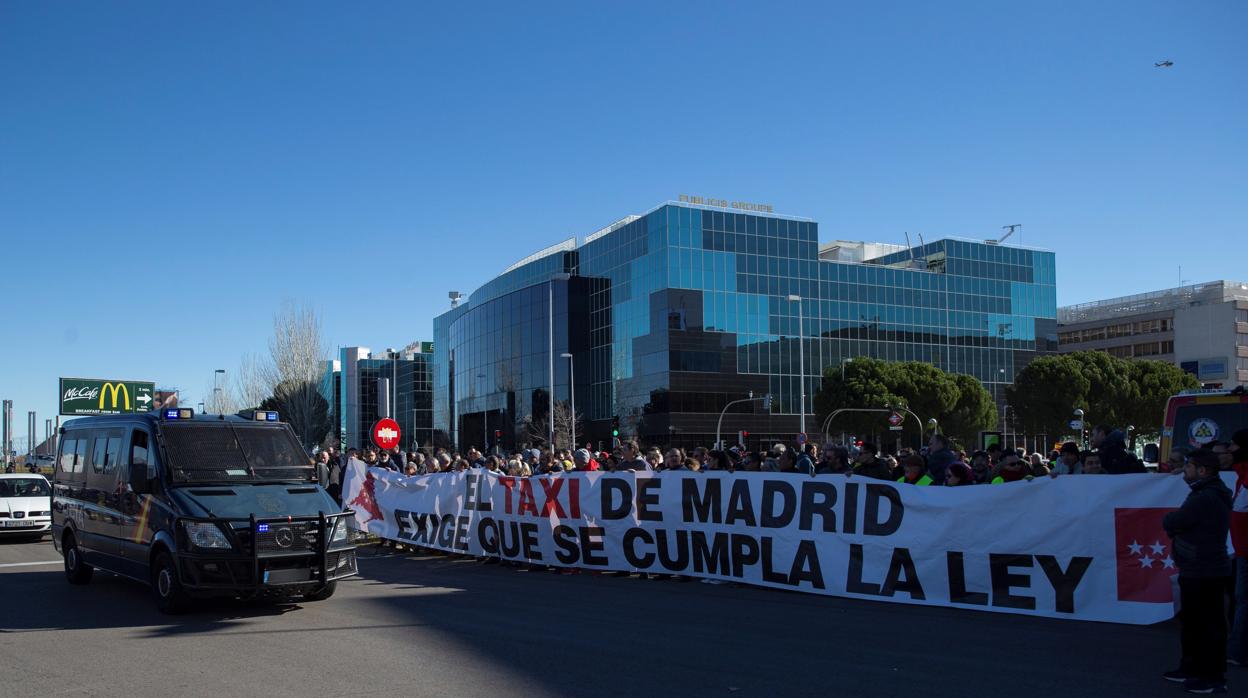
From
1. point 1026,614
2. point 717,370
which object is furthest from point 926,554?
point 717,370

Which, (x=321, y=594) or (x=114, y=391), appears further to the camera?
(x=114, y=391)

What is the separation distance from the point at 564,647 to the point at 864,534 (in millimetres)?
4397

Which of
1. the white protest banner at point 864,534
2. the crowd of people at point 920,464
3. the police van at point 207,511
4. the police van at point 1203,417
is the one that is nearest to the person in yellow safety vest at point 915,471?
the crowd of people at point 920,464

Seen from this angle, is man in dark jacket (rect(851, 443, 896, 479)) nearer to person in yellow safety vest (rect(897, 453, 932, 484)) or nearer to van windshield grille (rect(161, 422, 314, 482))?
person in yellow safety vest (rect(897, 453, 932, 484))

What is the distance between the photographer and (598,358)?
79.8 metres

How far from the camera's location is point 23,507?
65.2ft

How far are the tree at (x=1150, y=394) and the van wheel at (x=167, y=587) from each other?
73.4 meters

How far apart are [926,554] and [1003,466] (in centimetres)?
235

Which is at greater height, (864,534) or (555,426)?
(555,426)

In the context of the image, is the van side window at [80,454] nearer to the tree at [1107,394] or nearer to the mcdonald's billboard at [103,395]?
the mcdonald's billboard at [103,395]

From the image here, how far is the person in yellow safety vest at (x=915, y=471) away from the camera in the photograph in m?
11.8

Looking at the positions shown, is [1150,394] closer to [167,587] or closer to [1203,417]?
[1203,417]

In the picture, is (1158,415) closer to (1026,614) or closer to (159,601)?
(1026,614)

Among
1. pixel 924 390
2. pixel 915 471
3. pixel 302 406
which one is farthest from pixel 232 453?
pixel 924 390
